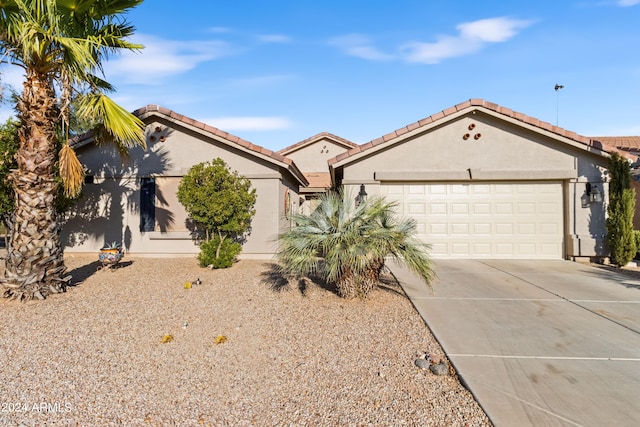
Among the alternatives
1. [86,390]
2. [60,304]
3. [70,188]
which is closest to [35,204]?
[70,188]

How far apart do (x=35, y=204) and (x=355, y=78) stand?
11.4 m

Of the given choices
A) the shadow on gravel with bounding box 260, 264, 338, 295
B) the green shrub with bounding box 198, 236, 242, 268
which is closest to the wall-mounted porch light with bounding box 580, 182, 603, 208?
the shadow on gravel with bounding box 260, 264, 338, 295

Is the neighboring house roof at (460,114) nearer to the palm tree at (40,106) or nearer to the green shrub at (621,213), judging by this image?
the green shrub at (621,213)

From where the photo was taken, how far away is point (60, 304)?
19.3ft

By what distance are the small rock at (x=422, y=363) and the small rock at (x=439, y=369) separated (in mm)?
50

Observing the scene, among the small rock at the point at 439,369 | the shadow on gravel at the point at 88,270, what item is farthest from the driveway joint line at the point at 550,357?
the shadow on gravel at the point at 88,270

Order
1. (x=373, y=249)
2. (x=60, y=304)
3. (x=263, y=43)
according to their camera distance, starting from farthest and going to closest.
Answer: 1. (x=263, y=43)
2. (x=60, y=304)
3. (x=373, y=249)

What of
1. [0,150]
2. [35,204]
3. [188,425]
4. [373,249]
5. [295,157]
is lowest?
[188,425]

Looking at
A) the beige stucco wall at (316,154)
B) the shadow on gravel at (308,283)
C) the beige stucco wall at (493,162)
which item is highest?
the beige stucco wall at (316,154)

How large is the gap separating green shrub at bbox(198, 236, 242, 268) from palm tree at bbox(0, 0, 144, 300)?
3.03 meters

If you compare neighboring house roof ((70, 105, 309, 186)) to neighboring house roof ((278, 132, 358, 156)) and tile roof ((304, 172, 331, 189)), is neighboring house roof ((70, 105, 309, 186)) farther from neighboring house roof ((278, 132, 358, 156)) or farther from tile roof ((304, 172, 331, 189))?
neighboring house roof ((278, 132, 358, 156))

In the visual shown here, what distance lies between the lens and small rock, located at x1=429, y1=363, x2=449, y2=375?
11.6 ft

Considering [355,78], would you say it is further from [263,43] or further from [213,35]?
[213,35]

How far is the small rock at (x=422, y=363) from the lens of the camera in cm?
366
